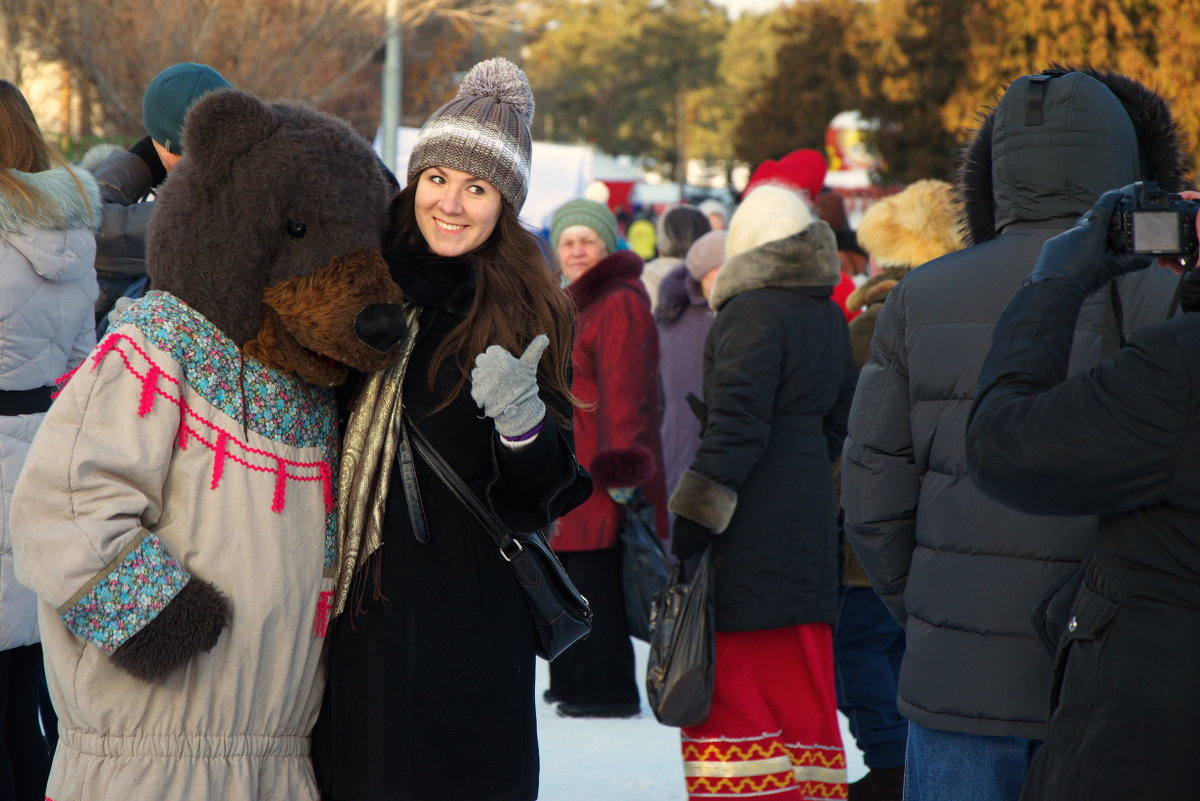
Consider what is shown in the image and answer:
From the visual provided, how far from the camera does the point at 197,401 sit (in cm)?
234

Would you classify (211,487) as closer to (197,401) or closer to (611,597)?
(197,401)

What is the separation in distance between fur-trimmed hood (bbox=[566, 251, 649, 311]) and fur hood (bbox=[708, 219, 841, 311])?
4.35ft

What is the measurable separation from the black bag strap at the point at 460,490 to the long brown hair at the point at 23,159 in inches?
64.9

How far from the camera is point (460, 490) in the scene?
2.55 metres

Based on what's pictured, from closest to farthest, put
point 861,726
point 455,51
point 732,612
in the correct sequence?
point 732,612 < point 861,726 < point 455,51

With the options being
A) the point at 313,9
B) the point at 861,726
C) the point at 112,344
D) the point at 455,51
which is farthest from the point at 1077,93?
the point at 455,51

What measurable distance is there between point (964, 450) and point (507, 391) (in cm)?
84

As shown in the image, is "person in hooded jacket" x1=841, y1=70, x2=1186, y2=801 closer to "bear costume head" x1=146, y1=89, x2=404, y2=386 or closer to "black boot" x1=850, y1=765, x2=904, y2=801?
"bear costume head" x1=146, y1=89, x2=404, y2=386

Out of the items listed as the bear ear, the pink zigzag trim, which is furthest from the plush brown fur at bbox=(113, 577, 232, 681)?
the bear ear

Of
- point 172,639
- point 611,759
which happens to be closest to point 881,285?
point 611,759

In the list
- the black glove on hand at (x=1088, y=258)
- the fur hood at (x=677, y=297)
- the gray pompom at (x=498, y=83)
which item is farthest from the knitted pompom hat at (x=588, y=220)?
the black glove on hand at (x=1088, y=258)

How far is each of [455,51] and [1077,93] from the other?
22.3m

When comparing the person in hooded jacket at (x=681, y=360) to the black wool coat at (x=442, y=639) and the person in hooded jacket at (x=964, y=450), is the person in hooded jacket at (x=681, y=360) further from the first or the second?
the black wool coat at (x=442, y=639)

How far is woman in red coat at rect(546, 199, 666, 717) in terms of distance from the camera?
5684 mm
